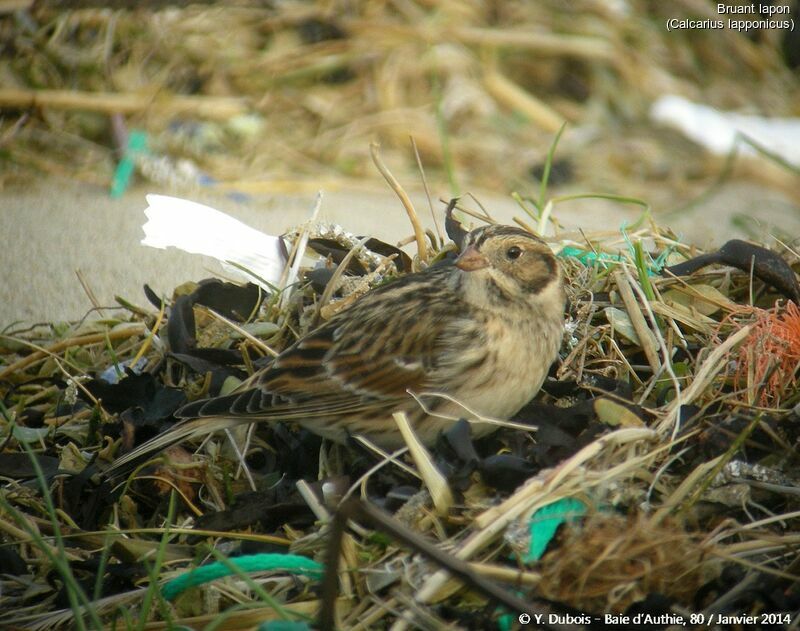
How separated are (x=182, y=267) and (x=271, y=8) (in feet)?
9.16

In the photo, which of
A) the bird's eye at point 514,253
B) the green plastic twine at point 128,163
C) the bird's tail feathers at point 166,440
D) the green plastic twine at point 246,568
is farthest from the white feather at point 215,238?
the green plastic twine at point 128,163

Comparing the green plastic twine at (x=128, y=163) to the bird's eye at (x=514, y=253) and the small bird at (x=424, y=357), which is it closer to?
the small bird at (x=424, y=357)

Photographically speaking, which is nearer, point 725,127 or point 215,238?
point 215,238

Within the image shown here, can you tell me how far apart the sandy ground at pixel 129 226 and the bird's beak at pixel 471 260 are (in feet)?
3.25

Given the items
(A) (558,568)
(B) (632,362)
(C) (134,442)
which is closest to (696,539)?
(A) (558,568)

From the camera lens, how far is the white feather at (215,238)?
9.95 feet

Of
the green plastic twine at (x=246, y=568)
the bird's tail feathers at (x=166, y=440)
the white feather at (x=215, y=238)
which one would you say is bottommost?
the green plastic twine at (x=246, y=568)

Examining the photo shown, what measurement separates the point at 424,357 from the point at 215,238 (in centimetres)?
89

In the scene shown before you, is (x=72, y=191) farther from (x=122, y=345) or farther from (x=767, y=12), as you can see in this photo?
(x=767, y=12)

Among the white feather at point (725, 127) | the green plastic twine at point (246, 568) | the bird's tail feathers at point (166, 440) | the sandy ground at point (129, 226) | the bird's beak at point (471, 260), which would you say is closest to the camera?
the green plastic twine at point (246, 568)

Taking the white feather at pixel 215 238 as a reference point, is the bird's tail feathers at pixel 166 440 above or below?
below

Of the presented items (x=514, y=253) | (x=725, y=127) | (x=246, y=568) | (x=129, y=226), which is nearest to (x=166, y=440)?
(x=246, y=568)

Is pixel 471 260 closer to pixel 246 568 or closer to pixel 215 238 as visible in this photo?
pixel 215 238

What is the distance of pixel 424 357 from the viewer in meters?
2.63
